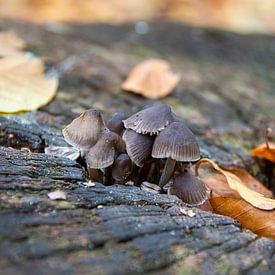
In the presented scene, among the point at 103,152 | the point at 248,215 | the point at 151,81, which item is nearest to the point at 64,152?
the point at 103,152

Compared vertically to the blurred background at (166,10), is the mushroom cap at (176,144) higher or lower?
lower

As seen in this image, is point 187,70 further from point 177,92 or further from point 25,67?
point 25,67

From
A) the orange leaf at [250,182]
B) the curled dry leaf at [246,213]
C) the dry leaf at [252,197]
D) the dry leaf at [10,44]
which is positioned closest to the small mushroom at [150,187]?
the curled dry leaf at [246,213]

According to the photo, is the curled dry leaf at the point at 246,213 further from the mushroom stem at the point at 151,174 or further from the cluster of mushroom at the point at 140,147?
the mushroom stem at the point at 151,174

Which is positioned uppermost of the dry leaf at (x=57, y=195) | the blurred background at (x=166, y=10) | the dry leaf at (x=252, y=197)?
the blurred background at (x=166, y=10)

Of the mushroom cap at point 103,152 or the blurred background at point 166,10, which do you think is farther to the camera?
the blurred background at point 166,10
